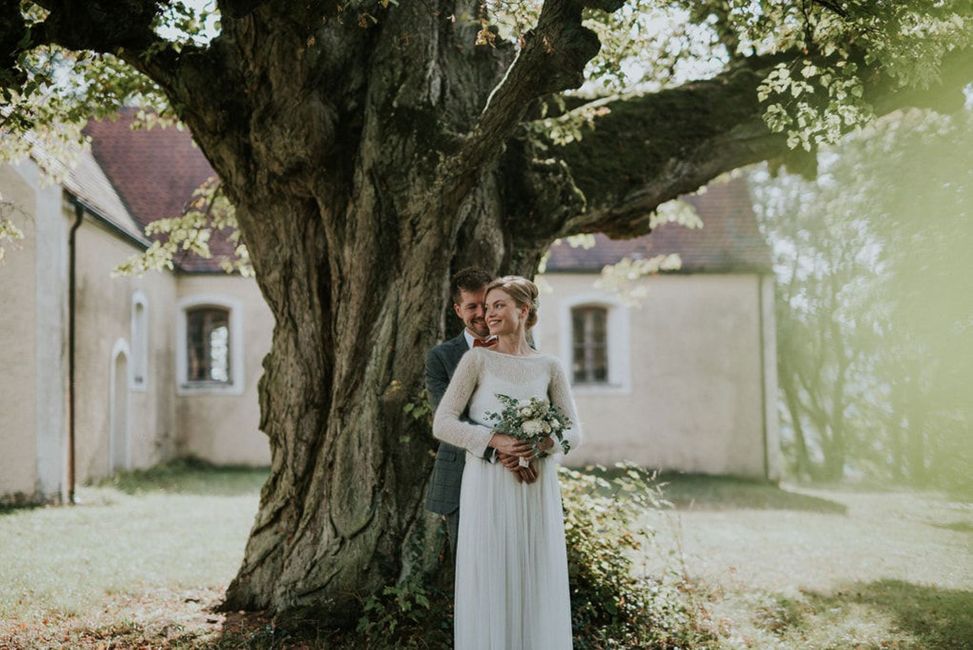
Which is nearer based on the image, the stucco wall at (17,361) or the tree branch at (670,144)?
the tree branch at (670,144)

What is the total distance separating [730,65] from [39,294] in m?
10.3

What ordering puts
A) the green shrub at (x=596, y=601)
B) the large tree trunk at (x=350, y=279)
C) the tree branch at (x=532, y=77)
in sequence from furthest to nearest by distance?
the large tree trunk at (x=350, y=279)
the green shrub at (x=596, y=601)
the tree branch at (x=532, y=77)

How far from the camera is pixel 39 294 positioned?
13000mm

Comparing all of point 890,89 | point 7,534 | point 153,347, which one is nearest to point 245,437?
point 153,347

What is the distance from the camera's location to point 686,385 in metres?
19.5

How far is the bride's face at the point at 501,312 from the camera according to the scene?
14.2 feet

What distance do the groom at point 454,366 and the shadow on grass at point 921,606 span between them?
3612 mm

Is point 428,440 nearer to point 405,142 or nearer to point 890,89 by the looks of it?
point 405,142

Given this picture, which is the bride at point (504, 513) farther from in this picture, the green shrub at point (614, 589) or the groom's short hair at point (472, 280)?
the green shrub at point (614, 589)

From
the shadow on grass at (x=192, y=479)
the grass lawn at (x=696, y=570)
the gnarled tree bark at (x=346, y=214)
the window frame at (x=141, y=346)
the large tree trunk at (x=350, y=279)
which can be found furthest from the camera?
the window frame at (x=141, y=346)

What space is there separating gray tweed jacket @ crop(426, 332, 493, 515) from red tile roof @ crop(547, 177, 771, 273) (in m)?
14.5

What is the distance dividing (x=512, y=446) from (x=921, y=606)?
15.8ft

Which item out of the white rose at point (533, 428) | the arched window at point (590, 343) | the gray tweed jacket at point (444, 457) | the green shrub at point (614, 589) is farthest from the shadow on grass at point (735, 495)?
the white rose at point (533, 428)

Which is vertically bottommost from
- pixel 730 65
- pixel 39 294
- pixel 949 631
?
pixel 949 631
